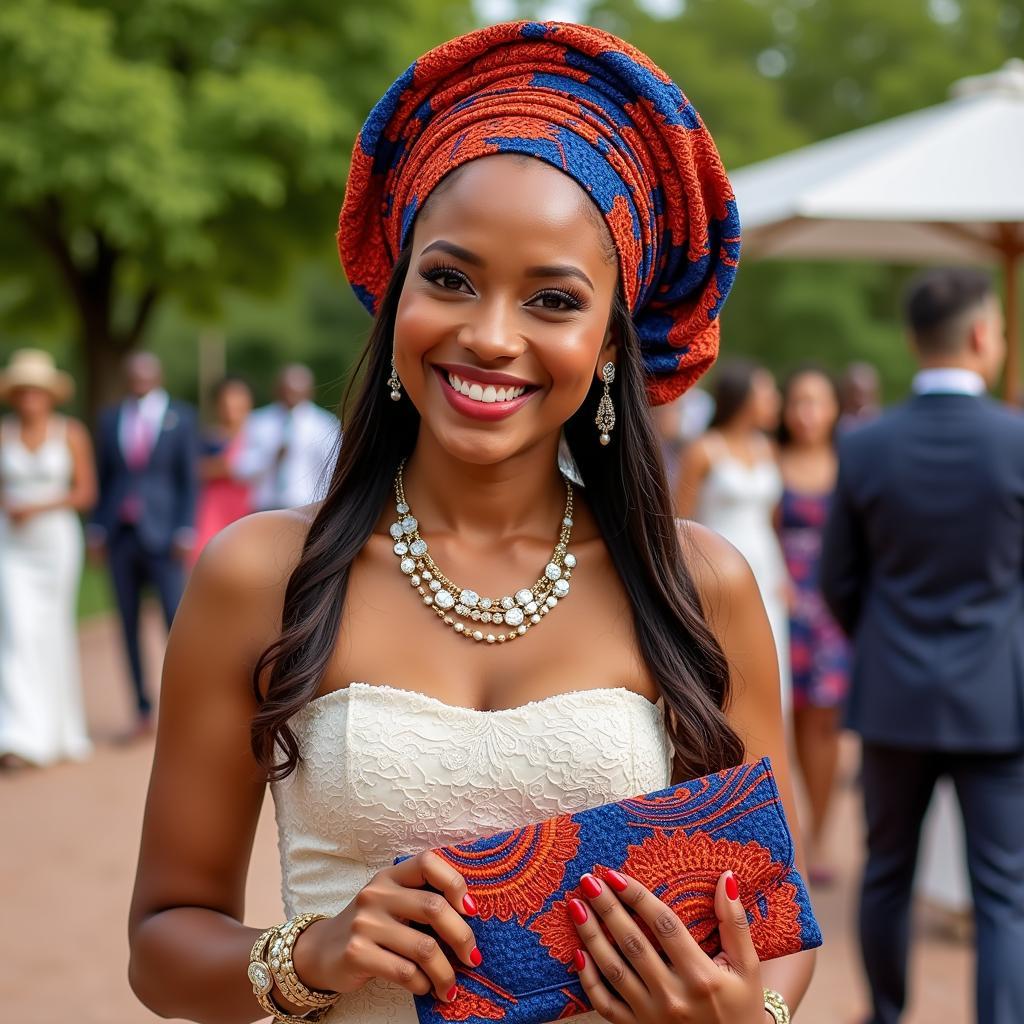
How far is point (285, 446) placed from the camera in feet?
35.5

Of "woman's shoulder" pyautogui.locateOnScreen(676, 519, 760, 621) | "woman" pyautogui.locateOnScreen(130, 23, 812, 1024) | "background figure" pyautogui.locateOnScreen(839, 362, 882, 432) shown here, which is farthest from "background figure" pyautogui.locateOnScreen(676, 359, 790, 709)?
"woman" pyautogui.locateOnScreen(130, 23, 812, 1024)

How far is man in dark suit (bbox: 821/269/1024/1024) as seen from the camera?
4234 millimetres

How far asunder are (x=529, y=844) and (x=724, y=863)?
0.85 ft

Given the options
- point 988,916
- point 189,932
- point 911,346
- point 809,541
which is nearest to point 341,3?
point 809,541

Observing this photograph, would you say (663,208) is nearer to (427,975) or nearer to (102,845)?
(427,975)

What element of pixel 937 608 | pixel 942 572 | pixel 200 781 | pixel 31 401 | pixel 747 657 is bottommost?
pixel 200 781

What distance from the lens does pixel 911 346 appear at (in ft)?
15.1

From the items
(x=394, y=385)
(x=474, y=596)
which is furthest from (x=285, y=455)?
(x=474, y=596)

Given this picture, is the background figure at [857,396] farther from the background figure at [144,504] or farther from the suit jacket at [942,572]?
the suit jacket at [942,572]

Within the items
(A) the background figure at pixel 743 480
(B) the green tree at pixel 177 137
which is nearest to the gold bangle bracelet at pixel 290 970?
(A) the background figure at pixel 743 480

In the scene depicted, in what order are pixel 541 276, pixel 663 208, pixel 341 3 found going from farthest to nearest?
pixel 341 3 < pixel 663 208 < pixel 541 276

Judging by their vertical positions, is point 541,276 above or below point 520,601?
above

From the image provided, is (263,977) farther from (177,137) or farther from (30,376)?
(177,137)

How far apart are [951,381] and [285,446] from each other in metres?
7.13
